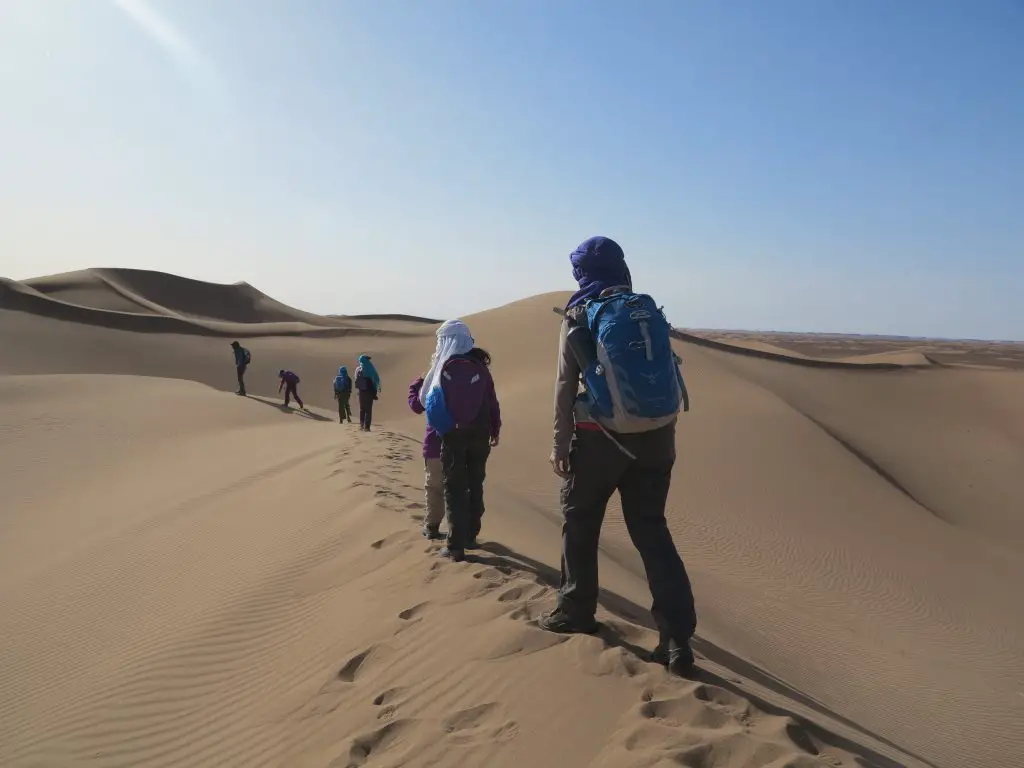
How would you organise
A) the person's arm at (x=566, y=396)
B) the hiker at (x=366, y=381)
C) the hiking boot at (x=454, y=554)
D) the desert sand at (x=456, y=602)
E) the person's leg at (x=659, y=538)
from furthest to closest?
1. the hiker at (x=366, y=381)
2. the hiking boot at (x=454, y=554)
3. the person's arm at (x=566, y=396)
4. the person's leg at (x=659, y=538)
5. the desert sand at (x=456, y=602)

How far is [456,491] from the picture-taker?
4.49m

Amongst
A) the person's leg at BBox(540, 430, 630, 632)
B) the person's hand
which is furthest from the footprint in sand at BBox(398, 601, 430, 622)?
the person's hand

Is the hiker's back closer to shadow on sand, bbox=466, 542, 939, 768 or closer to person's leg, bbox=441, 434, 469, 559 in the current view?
person's leg, bbox=441, 434, 469, 559

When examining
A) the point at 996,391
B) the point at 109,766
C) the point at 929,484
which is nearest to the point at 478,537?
the point at 109,766

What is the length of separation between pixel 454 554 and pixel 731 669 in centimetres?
183

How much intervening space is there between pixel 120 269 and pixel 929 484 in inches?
2602

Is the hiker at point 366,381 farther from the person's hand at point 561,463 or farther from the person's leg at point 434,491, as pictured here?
the person's hand at point 561,463

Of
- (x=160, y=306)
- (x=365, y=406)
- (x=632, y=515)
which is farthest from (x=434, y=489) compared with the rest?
(x=160, y=306)

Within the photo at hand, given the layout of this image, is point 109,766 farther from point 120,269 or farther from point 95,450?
point 120,269

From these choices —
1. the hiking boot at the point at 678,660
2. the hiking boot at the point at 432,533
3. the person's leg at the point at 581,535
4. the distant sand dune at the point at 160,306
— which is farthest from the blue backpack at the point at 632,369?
the distant sand dune at the point at 160,306

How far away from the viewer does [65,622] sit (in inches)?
196

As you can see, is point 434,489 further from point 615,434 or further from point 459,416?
point 615,434

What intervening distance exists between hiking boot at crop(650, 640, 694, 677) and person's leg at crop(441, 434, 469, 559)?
1.73 meters

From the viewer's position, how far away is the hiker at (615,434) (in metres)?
2.85
